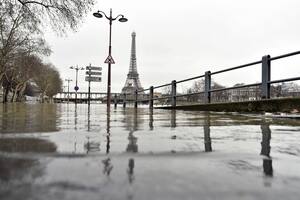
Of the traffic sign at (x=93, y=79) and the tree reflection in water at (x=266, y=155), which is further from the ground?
the traffic sign at (x=93, y=79)

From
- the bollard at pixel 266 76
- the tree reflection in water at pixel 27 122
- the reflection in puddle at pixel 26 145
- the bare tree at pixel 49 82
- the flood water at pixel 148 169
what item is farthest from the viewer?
the bare tree at pixel 49 82

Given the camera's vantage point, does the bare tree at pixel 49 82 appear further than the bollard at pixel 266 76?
Yes

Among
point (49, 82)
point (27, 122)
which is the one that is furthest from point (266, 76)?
point (49, 82)

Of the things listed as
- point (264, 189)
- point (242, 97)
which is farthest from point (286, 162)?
point (242, 97)

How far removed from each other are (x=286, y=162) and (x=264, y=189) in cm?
70

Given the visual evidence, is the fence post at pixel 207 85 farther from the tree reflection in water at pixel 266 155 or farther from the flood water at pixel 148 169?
the flood water at pixel 148 169

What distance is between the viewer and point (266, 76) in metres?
7.54

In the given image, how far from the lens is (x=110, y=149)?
8.39ft

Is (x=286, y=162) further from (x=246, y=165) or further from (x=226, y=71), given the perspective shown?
(x=226, y=71)

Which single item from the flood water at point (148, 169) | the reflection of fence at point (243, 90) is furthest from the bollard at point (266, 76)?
the flood water at point (148, 169)

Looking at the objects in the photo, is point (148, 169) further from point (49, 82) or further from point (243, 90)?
point (49, 82)

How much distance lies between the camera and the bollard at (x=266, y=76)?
752cm

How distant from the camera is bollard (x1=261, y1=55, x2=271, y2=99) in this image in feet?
24.7

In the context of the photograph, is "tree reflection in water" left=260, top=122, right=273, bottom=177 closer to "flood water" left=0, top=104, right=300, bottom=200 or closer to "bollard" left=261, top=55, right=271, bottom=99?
"flood water" left=0, top=104, right=300, bottom=200
